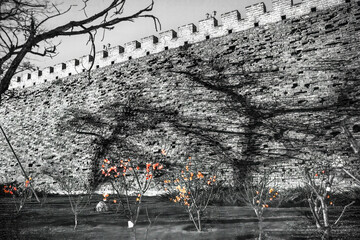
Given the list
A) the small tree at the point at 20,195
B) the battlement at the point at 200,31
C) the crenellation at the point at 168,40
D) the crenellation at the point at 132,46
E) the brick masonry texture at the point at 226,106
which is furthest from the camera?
the crenellation at the point at 132,46

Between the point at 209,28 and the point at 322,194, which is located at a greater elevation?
the point at 209,28

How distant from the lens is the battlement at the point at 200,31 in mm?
7738

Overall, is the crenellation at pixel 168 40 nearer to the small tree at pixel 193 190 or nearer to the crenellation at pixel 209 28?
the crenellation at pixel 209 28

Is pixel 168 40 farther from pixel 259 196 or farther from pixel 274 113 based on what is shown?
pixel 259 196

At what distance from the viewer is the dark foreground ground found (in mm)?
4055

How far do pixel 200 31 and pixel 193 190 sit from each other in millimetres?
6077

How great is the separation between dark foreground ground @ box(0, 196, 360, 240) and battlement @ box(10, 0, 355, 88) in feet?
12.3

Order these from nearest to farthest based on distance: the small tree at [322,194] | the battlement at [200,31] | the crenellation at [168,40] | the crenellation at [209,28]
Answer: the small tree at [322,194] < the battlement at [200,31] < the crenellation at [209,28] < the crenellation at [168,40]

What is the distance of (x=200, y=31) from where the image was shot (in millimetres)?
9148

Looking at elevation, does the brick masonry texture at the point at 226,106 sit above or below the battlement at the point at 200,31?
below

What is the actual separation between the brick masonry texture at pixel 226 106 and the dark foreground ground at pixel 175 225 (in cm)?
141

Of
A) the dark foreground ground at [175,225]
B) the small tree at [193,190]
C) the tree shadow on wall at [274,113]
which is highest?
the tree shadow on wall at [274,113]

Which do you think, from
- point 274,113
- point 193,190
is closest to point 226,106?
point 274,113

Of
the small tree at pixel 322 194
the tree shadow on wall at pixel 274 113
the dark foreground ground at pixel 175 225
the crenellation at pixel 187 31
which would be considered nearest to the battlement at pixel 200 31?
the crenellation at pixel 187 31
